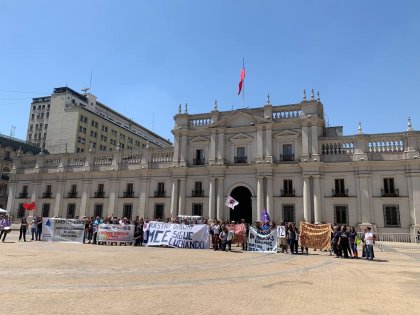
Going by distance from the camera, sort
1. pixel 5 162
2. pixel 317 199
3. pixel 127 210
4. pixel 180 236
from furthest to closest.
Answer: pixel 5 162 → pixel 127 210 → pixel 317 199 → pixel 180 236

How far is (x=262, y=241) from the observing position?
20.5 m

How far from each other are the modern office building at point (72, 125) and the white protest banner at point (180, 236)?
49.5 meters

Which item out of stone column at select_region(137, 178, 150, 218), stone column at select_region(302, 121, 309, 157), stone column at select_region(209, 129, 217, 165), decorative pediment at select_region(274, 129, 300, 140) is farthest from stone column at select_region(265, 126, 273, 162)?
stone column at select_region(137, 178, 150, 218)

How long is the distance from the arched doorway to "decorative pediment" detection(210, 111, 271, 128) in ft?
22.9

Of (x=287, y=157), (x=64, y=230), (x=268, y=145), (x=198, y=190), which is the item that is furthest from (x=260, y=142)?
(x=64, y=230)

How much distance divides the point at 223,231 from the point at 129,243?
6.95 metres

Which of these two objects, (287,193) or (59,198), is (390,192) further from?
(59,198)

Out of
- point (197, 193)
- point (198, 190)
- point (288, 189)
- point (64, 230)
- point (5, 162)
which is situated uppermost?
point (5, 162)

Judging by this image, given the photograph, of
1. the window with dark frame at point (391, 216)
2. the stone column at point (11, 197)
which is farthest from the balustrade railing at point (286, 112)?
the stone column at point (11, 197)

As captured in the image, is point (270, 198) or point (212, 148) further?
point (212, 148)

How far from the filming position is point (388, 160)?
101 ft

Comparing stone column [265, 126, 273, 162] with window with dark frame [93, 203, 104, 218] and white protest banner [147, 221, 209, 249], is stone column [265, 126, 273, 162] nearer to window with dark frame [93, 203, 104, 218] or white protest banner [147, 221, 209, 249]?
white protest banner [147, 221, 209, 249]

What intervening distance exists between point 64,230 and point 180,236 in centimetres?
888

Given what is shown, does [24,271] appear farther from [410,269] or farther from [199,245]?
[410,269]
